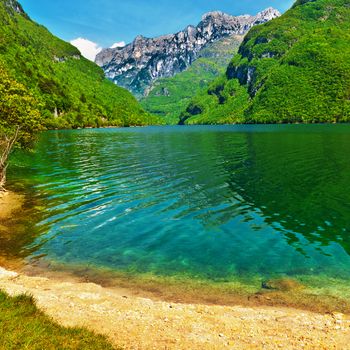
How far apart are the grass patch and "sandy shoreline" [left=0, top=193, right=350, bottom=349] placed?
2.45 ft

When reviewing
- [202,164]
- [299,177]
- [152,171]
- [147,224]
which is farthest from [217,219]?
[202,164]

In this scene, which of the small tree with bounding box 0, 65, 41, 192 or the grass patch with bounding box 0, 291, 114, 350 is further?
the small tree with bounding box 0, 65, 41, 192

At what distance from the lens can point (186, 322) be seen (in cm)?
1330

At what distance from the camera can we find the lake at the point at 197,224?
20.3 meters

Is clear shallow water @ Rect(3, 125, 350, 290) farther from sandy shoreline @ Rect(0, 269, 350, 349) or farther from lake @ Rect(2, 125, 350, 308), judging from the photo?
sandy shoreline @ Rect(0, 269, 350, 349)

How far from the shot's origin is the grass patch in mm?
10148

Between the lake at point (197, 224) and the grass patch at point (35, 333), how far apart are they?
7875 millimetres

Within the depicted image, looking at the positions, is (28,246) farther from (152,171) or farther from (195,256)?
(152,171)

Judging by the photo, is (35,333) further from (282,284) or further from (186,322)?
(282,284)

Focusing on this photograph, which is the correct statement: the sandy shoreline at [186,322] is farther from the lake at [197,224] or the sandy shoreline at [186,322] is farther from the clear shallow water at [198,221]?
the clear shallow water at [198,221]

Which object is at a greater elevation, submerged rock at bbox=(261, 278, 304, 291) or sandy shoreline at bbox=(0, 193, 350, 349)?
sandy shoreline at bbox=(0, 193, 350, 349)

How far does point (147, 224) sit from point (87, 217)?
654 centimetres

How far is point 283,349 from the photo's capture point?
11391 millimetres

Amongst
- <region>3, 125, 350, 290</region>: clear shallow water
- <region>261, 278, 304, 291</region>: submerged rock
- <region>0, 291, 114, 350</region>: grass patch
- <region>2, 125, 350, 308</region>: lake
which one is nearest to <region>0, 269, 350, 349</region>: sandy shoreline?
<region>0, 291, 114, 350</region>: grass patch
